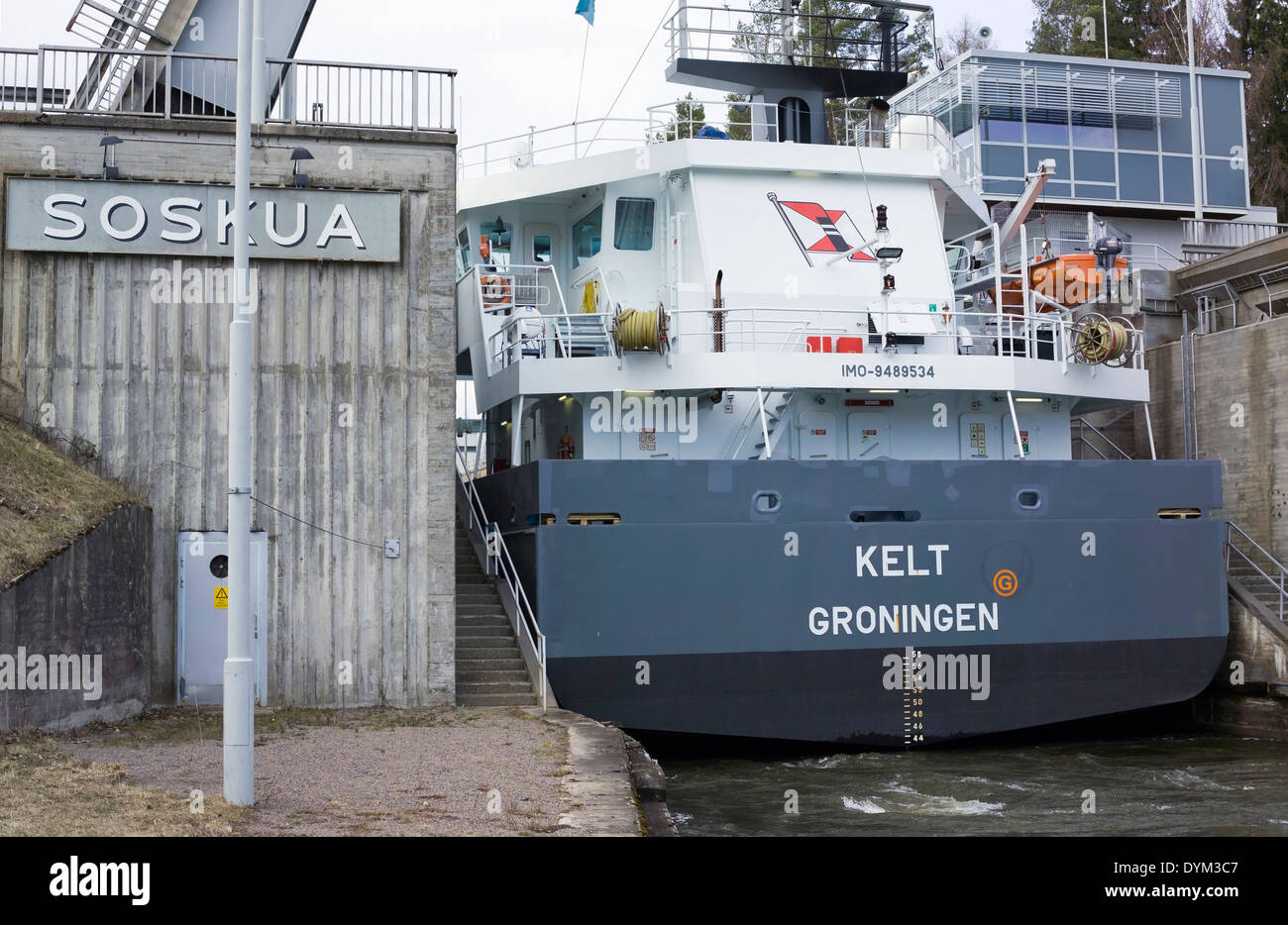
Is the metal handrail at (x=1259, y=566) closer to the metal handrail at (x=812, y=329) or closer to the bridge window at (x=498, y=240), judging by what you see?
the metal handrail at (x=812, y=329)

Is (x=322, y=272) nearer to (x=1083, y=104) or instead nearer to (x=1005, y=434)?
(x=1005, y=434)

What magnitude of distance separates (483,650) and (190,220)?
5.78 meters

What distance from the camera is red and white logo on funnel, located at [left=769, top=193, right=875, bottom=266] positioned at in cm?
1725

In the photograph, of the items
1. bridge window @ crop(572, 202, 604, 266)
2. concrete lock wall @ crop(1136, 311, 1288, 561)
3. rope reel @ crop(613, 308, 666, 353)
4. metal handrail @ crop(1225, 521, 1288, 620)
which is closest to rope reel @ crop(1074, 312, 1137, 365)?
metal handrail @ crop(1225, 521, 1288, 620)

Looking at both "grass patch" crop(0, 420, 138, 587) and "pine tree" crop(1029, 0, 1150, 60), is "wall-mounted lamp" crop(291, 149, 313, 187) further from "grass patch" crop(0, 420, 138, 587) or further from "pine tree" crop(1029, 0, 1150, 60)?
"pine tree" crop(1029, 0, 1150, 60)

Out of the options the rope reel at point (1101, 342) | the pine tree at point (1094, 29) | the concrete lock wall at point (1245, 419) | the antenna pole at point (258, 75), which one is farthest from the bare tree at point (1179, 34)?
the antenna pole at point (258, 75)

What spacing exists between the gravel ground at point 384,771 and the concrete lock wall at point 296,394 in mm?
1287

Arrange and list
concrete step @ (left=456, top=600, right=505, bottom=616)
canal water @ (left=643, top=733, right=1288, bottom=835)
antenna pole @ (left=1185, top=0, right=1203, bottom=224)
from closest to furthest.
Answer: canal water @ (left=643, top=733, right=1288, bottom=835) → concrete step @ (left=456, top=600, right=505, bottom=616) → antenna pole @ (left=1185, top=0, right=1203, bottom=224)

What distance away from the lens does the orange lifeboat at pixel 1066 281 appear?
18672 mm

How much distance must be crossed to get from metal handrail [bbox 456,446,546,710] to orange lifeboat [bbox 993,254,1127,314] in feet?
25.4

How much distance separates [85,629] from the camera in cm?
1202

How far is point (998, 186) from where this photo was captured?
3219cm

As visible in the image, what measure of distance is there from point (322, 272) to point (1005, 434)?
8.84m

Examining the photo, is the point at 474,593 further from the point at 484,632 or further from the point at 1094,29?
the point at 1094,29
